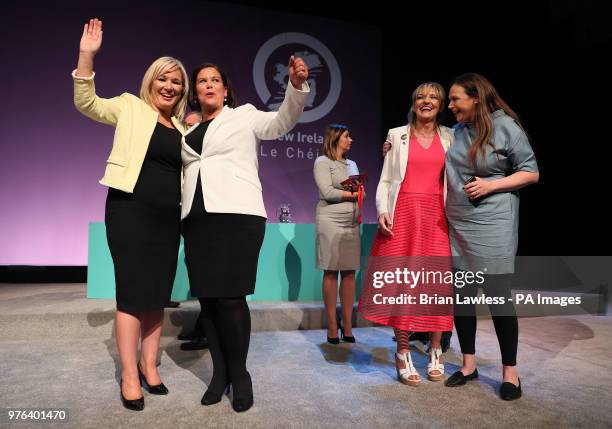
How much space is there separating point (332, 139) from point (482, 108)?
1.29 meters

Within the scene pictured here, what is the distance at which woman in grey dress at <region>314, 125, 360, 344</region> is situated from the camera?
3.03 meters

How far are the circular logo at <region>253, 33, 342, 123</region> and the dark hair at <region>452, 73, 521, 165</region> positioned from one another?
11.7 ft

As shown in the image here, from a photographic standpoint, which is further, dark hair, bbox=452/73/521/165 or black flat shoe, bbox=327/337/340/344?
black flat shoe, bbox=327/337/340/344

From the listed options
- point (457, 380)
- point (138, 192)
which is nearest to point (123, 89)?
point (138, 192)

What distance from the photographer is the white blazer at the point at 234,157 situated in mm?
1708

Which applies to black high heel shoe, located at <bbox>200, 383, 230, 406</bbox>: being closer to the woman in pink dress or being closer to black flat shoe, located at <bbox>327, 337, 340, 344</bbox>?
the woman in pink dress

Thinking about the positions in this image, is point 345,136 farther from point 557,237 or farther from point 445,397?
point 557,237

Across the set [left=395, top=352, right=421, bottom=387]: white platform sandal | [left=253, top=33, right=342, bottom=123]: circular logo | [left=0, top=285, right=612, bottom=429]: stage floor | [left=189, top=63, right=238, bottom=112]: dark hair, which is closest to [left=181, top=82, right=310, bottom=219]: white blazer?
[left=189, top=63, right=238, bottom=112]: dark hair

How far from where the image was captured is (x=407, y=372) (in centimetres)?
210

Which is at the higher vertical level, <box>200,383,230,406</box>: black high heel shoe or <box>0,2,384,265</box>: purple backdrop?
<box>0,2,384,265</box>: purple backdrop

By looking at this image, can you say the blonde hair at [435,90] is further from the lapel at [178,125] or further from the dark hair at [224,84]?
the lapel at [178,125]

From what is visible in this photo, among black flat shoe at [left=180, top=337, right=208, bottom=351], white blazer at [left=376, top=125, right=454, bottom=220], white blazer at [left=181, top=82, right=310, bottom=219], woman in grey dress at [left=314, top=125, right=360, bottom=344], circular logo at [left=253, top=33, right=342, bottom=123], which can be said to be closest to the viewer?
white blazer at [left=181, top=82, right=310, bottom=219]

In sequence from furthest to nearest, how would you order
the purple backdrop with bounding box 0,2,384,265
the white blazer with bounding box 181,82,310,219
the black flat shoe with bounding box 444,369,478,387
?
the purple backdrop with bounding box 0,2,384,265 < the black flat shoe with bounding box 444,369,478,387 < the white blazer with bounding box 181,82,310,219

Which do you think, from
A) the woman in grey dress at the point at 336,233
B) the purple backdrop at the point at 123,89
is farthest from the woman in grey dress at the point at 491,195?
the purple backdrop at the point at 123,89
